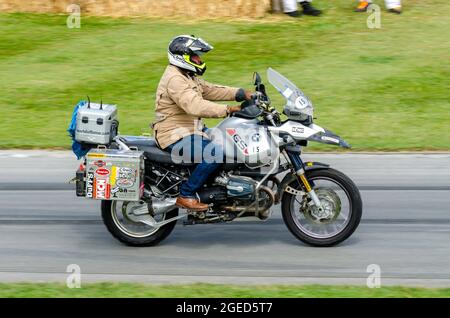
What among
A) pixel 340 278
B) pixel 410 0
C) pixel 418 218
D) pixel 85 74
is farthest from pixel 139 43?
pixel 340 278

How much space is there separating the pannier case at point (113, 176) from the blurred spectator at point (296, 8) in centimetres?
1153

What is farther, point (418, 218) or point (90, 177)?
point (418, 218)

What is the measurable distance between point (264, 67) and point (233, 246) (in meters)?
8.43

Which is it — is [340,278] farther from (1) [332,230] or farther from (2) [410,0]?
(2) [410,0]

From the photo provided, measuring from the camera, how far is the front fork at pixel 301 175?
9.34 metres

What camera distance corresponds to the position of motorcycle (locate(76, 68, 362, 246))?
9344mm

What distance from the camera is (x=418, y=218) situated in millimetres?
10531

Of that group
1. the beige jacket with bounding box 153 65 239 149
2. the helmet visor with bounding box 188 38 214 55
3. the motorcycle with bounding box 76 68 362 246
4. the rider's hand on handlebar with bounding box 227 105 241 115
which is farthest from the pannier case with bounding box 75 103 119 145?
the rider's hand on handlebar with bounding box 227 105 241 115

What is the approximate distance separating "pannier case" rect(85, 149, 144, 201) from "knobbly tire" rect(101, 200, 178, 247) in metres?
0.22

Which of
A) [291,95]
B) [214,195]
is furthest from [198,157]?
[291,95]

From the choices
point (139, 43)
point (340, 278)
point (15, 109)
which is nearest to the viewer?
point (340, 278)

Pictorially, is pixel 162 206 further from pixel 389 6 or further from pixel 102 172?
pixel 389 6

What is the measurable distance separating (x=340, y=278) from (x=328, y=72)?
9291mm
